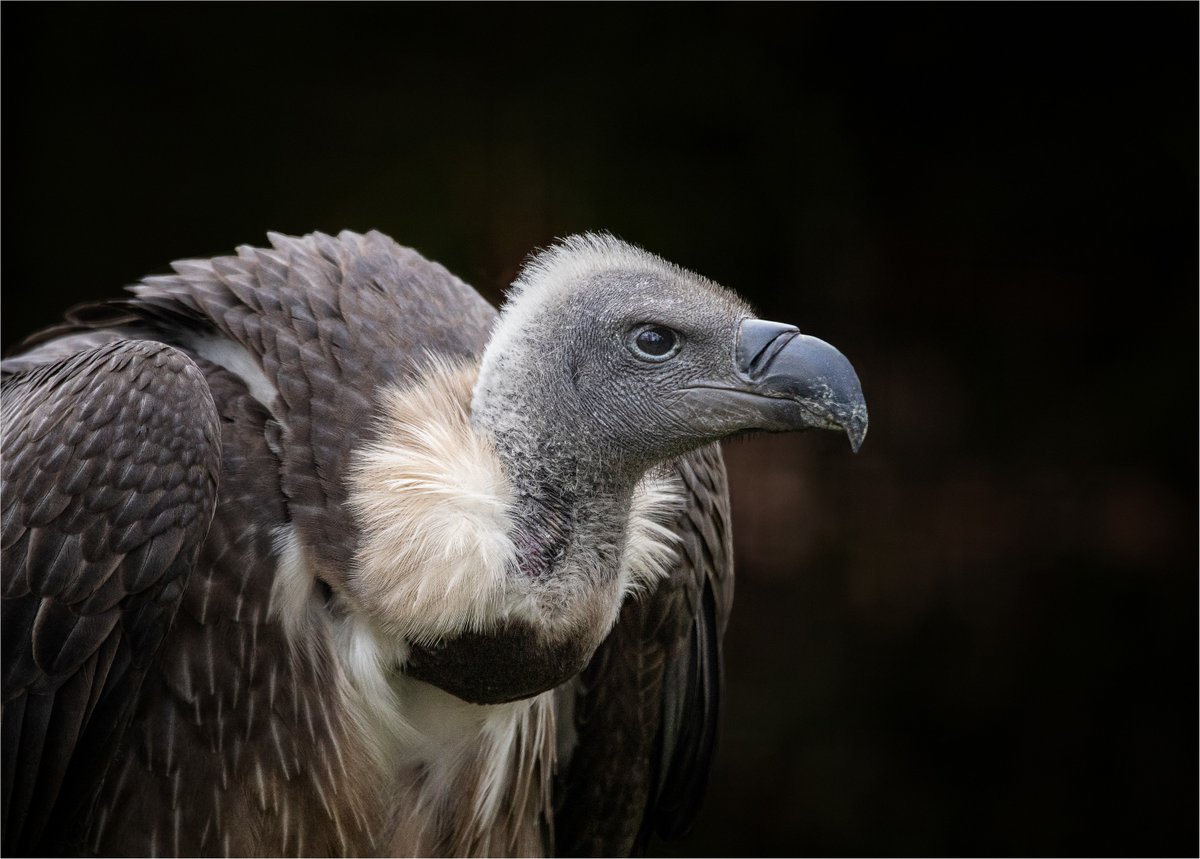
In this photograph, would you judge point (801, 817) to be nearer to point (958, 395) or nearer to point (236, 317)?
point (958, 395)

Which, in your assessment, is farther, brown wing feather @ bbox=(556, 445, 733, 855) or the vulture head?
brown wing feather @ bbox=(556, 445, 733, 855)

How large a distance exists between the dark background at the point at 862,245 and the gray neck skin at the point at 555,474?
2.88m

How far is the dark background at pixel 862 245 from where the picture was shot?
5.79 meters

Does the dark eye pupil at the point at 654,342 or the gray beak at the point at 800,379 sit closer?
the gray beak at the point at 800,379

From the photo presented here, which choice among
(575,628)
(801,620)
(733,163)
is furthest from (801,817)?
(575,628)

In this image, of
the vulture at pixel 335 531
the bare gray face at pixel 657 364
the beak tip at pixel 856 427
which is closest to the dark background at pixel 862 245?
the vulture at pixel 335 531

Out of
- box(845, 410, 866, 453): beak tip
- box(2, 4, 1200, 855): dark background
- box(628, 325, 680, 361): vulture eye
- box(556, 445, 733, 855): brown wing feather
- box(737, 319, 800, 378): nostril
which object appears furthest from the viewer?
box(2, 4, 1200, 855): dark background

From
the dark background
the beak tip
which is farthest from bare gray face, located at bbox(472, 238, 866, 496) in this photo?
the dark background

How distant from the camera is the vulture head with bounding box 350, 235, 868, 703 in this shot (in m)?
2.72

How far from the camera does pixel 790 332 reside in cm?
277

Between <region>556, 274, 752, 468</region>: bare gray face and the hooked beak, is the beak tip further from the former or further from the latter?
<region>556, 274, 752, 468</region>: bare gray face

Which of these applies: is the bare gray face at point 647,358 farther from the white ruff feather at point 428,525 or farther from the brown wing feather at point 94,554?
the brown wing feather at point 94,554

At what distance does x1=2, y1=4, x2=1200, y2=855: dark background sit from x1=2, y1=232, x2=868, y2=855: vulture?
2754mm

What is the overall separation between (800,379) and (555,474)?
548 millimetres
